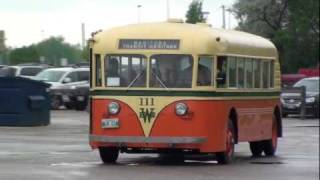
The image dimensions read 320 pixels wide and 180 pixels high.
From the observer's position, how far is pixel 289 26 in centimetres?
6756

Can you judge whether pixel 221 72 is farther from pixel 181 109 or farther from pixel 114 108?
pixel 114 108

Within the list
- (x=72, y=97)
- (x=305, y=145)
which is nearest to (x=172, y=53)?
(x=305, y=145)

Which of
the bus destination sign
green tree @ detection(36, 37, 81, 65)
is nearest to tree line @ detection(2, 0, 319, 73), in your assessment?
the bus destination sign

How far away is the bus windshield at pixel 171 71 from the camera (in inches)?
611

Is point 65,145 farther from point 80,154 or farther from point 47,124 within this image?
point 47,124

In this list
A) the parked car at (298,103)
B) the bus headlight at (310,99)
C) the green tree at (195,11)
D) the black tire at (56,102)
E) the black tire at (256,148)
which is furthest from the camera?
the green tree at (195,11)

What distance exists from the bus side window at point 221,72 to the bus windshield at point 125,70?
1.22 m

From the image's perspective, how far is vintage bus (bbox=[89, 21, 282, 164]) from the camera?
1544cm

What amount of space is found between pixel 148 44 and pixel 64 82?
2316cm

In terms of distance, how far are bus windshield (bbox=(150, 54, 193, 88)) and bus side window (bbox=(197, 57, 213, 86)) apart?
149 millimetres

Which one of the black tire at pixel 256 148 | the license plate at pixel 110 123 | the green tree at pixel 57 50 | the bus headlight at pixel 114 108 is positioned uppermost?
the bus headlight at pixel 114 108

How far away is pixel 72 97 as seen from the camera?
38344 mm

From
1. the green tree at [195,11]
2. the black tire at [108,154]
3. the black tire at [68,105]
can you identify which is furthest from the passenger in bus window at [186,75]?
the green tree at [195,11]

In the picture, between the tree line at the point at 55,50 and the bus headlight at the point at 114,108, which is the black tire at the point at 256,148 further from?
the tree line at the point at 55,50
